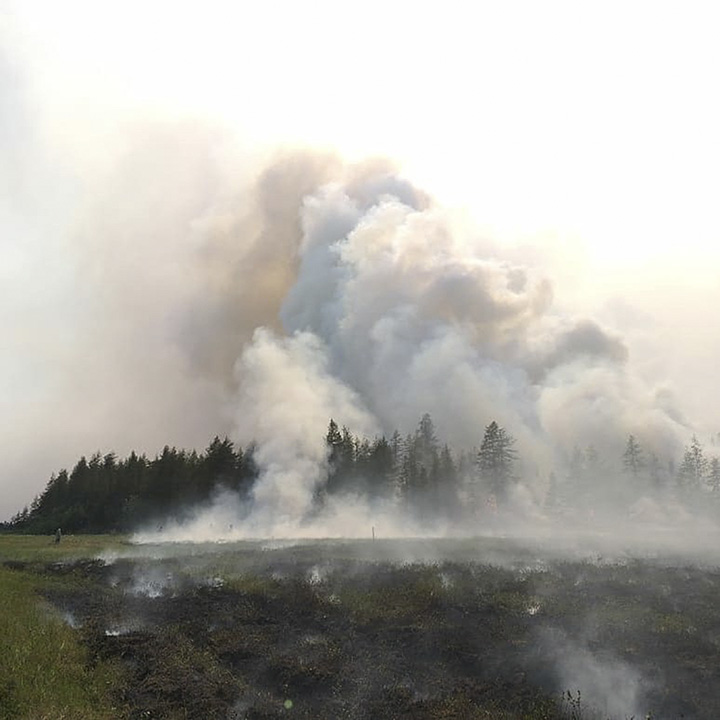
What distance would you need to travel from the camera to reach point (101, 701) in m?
21.0

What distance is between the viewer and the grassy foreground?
19.5m

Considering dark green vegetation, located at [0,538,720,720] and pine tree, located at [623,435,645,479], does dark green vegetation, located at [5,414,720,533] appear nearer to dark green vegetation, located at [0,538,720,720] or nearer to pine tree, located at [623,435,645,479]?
pine tree, located at [623,435,645,479]

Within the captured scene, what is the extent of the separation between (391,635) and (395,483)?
79.6m

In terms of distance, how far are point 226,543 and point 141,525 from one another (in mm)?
41700

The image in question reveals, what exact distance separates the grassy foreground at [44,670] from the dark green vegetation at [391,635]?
0.35 meters

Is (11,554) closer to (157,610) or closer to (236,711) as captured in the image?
(157,610)

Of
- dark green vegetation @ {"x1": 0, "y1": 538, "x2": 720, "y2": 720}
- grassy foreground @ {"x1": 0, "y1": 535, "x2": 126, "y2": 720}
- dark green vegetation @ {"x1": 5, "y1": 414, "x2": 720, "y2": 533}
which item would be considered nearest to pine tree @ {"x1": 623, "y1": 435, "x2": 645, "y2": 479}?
dark green vegetation @ {"x1": 5, "y1": 414, "x2": 720, "y2": 533}

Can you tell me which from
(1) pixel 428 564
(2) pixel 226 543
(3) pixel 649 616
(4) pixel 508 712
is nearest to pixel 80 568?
(2) pixel 226 543

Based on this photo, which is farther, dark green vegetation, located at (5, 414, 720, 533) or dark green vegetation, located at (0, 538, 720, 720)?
dark green vegetation, located at (5, 414, 720, 533)

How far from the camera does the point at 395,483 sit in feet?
352

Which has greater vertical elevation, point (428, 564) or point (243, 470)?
point (243, 470)

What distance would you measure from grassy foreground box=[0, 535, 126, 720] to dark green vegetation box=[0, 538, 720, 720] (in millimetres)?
354

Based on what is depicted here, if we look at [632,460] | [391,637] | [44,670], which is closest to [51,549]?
[44,670]

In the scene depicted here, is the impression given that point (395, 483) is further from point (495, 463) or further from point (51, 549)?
point (51, 549)
